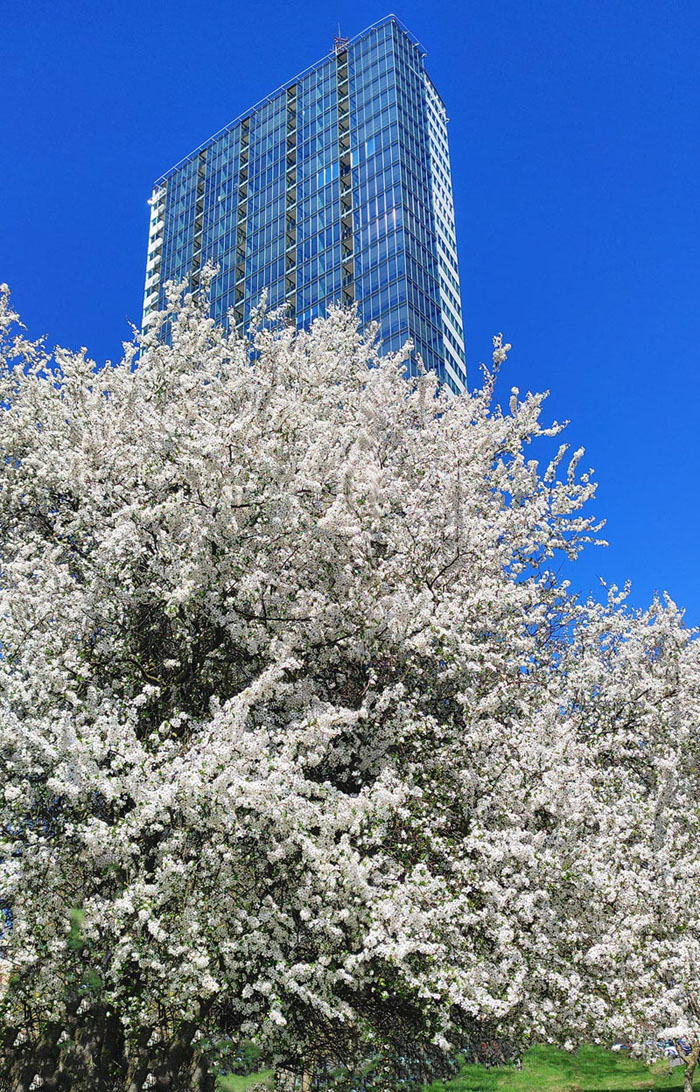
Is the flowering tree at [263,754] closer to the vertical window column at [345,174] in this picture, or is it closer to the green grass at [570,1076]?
the green grass at [570,1076]

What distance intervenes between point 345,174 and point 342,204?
525 centimetres

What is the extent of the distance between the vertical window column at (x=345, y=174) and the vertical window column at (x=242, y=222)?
15.2 meters

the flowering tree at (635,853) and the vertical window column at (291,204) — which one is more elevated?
the vertical window column at (291,204)

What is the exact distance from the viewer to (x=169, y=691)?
469 inches

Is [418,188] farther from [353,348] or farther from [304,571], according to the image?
[304,571]

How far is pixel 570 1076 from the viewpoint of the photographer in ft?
78.2

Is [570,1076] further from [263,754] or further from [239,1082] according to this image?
[263,754]

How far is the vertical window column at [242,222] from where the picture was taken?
321ft

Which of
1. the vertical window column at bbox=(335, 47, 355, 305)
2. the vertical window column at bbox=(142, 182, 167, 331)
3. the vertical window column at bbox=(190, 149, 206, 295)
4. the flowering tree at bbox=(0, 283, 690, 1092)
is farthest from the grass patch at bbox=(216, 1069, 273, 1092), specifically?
the vertical window column at bbox=(142, 182, 167, 331)

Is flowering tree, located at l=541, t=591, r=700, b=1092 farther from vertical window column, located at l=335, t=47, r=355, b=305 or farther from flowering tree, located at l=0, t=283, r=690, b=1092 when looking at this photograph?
vertical window column, located at l=335, t=47, r=355, b=305

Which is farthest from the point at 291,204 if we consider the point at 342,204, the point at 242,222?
the point at 342,204

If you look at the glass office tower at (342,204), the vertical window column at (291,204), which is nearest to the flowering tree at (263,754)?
the glass office tower at (342,204)

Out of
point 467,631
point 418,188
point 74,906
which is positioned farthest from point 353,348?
point 418,188

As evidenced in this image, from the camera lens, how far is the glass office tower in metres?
82.8
